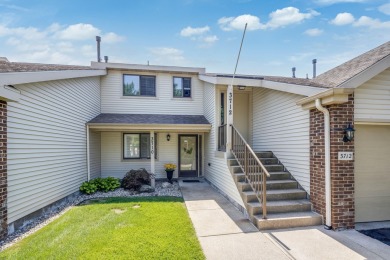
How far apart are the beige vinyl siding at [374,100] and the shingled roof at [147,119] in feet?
17.2

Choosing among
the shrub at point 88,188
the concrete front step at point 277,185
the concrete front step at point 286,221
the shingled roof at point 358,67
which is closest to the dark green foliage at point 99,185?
the shrub at point 88,188

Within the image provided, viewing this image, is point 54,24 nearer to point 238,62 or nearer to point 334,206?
point 238,62

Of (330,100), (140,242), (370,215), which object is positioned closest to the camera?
(140,242)

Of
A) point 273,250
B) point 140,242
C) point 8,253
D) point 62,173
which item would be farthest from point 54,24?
point 273,250

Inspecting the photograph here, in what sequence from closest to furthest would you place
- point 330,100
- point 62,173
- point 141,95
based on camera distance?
point 330,100
point 62,173
point 141,95

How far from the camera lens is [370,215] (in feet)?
15.5

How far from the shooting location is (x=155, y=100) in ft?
32.2

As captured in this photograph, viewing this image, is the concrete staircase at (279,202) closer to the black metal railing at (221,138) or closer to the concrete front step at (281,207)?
the concrete front step at (281,207)

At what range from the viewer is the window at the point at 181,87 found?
1000 cm

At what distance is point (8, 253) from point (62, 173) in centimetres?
311

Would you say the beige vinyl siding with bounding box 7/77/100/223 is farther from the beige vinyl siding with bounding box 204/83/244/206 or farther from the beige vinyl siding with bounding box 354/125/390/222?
the beige vinyl siding with bounding box 354/125/390/222

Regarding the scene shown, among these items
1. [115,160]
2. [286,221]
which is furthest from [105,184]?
[286,221]

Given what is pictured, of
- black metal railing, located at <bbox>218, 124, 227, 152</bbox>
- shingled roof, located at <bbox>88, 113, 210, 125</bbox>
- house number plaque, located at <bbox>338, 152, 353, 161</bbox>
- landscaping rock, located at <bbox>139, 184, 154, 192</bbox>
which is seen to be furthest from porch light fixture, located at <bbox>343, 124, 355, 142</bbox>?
landscaping rock, located at <bbox>139, 184, 154, 192</bbox>

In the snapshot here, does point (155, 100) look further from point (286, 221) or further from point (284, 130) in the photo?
point (286, 221)
